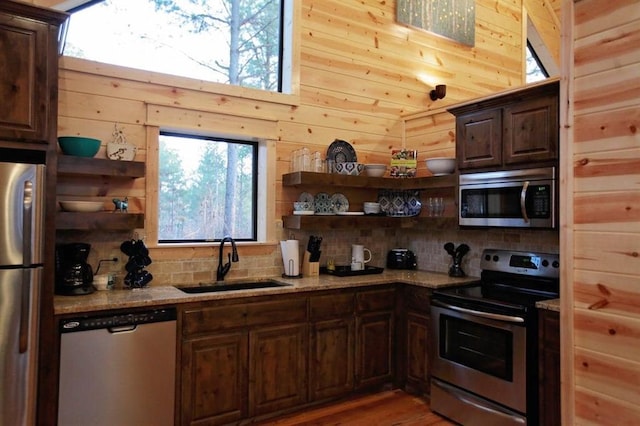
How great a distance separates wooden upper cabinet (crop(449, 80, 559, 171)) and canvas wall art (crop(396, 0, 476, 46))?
5.16 ft

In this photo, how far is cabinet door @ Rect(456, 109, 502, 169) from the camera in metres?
3.30

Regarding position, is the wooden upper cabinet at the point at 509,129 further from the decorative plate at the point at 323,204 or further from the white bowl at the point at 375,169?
the decorative plate at the point at 323,204

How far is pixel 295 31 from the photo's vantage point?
397cm

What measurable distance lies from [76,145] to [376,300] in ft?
7.98

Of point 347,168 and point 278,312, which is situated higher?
point 347,168

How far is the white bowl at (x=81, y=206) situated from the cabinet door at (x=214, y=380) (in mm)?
1040

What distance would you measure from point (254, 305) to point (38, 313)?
1259 millimetres

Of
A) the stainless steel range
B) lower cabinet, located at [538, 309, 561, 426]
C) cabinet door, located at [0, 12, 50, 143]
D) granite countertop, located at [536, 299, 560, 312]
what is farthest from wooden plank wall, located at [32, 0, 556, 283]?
lower cabinet, located at [538, 309, 561, 426]

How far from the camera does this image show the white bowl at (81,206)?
9.18ft

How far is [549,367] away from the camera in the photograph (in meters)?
2.69

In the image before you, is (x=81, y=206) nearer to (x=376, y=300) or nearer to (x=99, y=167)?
(x=99, y=167)

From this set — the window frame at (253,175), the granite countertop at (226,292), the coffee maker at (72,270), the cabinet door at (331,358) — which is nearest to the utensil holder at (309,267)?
the granite countertop at (226,292)

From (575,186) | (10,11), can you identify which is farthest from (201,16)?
(575,186)

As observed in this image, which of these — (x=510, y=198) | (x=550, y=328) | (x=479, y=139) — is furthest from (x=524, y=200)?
(x=550, y=328)
